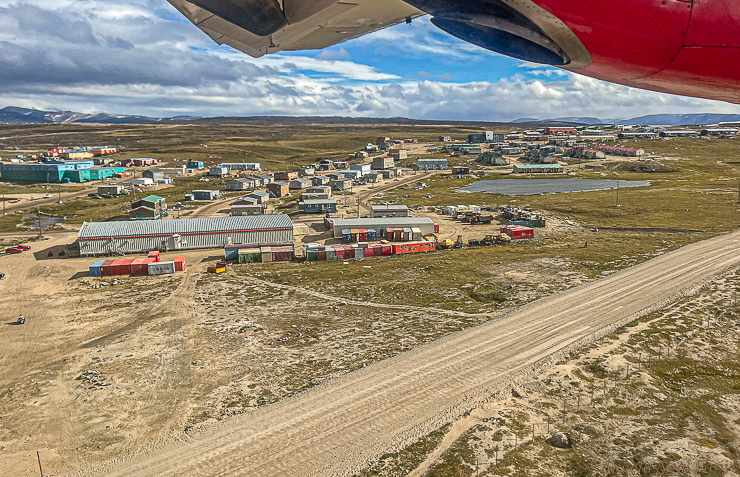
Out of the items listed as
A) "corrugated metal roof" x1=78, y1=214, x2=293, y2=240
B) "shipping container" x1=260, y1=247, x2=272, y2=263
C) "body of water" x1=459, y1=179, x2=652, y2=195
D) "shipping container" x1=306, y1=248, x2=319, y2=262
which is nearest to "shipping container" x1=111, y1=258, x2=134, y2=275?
"corrugated metal roof" x1=78, y1=214, x2=293, y2=240

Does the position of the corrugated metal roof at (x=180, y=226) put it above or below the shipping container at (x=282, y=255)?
above

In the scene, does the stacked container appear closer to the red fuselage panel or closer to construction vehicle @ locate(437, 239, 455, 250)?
construction vehicle @ locate(437, 239, 455, 250)

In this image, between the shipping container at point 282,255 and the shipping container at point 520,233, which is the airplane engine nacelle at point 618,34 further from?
the shipping container at point 520,233

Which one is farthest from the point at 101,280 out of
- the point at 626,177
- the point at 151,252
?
the point at 626,177

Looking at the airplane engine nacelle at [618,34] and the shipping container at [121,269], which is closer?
the airplane engine nacelle at [618,34]

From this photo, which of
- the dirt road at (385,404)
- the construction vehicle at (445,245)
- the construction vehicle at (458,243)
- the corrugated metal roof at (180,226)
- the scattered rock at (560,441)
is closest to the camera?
the dirt road at (385,404)

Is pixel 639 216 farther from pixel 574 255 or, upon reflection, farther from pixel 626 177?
pixel 626 177

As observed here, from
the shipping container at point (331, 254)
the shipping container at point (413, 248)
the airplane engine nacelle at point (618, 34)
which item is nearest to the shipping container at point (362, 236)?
the shipping container at point (413, 248)

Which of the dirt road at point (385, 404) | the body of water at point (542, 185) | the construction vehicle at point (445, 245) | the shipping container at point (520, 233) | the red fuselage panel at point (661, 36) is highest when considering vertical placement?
the red fuselage panel at point (661, 36)
